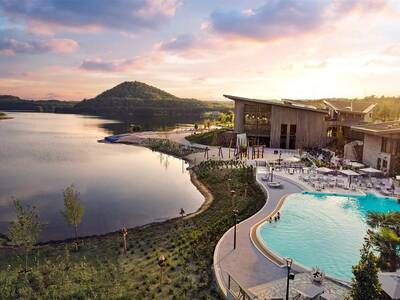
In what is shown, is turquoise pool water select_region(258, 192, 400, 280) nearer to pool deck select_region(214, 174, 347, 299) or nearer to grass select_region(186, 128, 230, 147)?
pool deck select_region(214, 174, 347, 299)

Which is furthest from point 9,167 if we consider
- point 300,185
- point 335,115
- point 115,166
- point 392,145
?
point 335,115

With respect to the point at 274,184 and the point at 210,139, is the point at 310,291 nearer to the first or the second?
the point at 274,184

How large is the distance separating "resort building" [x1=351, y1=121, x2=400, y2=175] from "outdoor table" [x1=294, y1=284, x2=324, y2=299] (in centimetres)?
1842

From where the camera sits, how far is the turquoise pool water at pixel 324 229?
12.5 m

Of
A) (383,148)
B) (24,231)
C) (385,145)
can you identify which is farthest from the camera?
(383,148)

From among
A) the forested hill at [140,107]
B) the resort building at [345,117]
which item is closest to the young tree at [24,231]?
the resort building at [345,117]

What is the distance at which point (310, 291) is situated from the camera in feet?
29.3

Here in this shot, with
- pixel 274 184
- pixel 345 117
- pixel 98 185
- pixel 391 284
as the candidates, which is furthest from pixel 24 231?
pixel 345 117

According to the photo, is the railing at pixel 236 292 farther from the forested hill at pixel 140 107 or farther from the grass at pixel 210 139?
the forested hill at pixel 140 107

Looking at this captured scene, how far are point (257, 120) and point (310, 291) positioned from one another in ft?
109

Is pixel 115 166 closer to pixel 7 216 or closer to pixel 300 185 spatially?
pixel 7 216

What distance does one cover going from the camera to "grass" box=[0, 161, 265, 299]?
10312mm

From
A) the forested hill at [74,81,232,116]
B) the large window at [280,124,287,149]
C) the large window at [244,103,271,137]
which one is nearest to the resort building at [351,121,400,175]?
the large window at [280,124,287,149]

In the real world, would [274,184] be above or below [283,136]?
below
